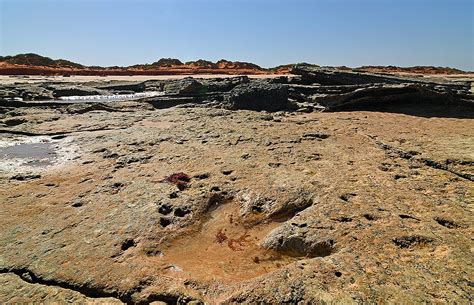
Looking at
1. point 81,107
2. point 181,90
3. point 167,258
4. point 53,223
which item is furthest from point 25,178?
point 181,90

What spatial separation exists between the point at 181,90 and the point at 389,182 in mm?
8847

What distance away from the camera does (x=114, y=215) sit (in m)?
3.52

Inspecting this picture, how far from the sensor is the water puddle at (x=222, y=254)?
2732 millimetres

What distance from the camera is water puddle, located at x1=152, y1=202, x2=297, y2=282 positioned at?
273 cm

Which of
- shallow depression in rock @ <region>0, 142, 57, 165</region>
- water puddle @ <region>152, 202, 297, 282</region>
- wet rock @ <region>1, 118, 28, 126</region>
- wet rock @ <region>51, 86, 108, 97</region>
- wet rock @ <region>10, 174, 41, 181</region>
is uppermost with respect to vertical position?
wet rock @ <region>51, 86, 108, 97</region>

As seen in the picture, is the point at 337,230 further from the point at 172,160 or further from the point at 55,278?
the point at 172,160

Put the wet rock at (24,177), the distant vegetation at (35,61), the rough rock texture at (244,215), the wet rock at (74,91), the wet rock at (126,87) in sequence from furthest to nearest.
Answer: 1. the distant vegetation at (35,61)
2. the wet rock at (126,87)
3. the wet rock at (74,91)
4. the wet rock at (24,177)
5. the rough rock texture at (244,215)

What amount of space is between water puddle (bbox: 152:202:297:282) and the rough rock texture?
0.02 meters

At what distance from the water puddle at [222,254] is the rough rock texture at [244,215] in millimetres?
15

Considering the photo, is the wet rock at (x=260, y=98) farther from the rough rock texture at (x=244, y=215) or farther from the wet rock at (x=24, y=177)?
the wet rock at (x=24, y=177)

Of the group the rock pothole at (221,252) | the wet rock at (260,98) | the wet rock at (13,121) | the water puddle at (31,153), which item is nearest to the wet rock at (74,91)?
the wet rock at (13,121)

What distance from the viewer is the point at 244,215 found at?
11.6 ft

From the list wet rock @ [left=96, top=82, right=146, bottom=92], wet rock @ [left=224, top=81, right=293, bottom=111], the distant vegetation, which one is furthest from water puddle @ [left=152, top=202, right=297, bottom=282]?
the distant vegetation

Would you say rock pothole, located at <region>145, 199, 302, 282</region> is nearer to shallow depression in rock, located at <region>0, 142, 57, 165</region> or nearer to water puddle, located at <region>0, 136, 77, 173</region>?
water puddle, located at <region>0, 136, 77, 173</region>
